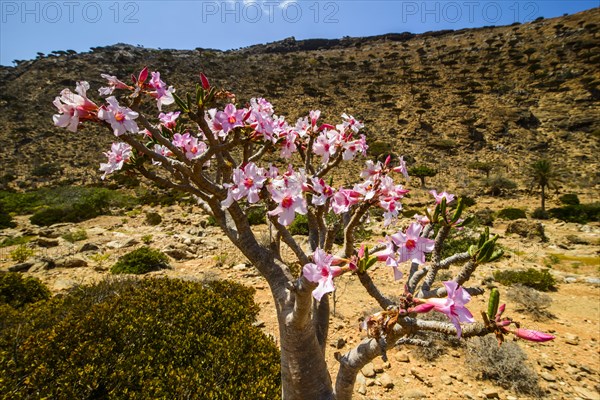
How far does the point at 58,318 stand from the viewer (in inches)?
167

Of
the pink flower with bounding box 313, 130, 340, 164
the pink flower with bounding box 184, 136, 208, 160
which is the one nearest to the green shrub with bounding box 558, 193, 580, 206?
the pink flower with bounding box 313, 130, 340, 164

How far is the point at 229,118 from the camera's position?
6.23 ft

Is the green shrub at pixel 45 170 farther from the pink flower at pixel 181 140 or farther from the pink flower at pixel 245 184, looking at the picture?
the pink flower at pixel 245 184

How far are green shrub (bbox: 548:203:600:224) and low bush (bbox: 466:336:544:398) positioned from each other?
14.8m

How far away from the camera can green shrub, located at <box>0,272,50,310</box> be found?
5348mm

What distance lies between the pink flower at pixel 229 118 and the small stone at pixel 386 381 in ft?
13.0

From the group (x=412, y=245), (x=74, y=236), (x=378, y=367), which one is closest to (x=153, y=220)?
(x=74, y=236)

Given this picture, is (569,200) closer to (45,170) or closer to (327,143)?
(327,143)

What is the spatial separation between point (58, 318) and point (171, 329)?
5.84 feet

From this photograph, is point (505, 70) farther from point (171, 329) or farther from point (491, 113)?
point (171, 329)

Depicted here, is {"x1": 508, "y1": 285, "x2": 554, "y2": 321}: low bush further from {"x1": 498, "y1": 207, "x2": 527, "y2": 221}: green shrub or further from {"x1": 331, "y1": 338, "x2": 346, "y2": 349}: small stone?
{"x1": 498, "y1": 207, "x2": 527, "y2": 221}: green shrub

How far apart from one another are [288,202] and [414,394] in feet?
12.2

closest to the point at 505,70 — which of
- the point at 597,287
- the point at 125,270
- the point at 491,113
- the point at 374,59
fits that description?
the point at 491,113

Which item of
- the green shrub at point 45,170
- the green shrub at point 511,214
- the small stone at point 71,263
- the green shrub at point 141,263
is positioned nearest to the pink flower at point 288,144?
the green shrub at point 141,263
